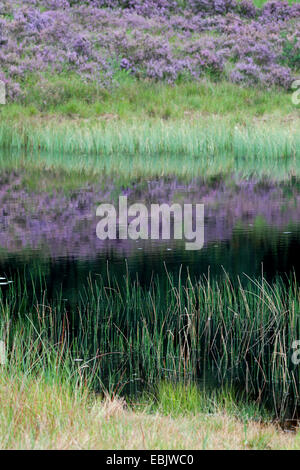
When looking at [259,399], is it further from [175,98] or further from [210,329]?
[175,98]

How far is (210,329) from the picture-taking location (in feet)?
25.6

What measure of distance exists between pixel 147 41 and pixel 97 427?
31.0m

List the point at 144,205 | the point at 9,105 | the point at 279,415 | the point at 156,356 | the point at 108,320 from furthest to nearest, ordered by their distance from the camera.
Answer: the point at 9,105 → the point at 144,205 → the point at 108,320 → the point at 156,356 → the point at 279,415

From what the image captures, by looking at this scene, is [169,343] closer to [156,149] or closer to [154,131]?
[156,149]

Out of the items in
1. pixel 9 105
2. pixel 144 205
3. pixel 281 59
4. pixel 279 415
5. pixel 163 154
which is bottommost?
pixel 279 415

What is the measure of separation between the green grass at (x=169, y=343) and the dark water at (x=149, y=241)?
94 centimetres

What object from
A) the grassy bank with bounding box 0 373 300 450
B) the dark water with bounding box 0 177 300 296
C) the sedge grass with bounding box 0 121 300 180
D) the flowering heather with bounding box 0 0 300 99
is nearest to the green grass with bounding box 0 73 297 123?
the flowering heather with bounding box 0 0 300 99

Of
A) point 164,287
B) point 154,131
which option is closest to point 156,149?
point 154,131

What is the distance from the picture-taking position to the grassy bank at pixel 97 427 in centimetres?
436

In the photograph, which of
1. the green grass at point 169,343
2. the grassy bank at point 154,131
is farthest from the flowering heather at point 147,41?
the green grass at point 169,343

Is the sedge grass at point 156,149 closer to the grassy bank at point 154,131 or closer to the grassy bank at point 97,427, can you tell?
the grassy bank at point 154,131

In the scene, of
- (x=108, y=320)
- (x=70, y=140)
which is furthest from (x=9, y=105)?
(x=108, y=320)

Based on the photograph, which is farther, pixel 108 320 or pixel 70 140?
pixel 70 140

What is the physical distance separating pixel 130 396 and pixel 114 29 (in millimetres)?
32123
